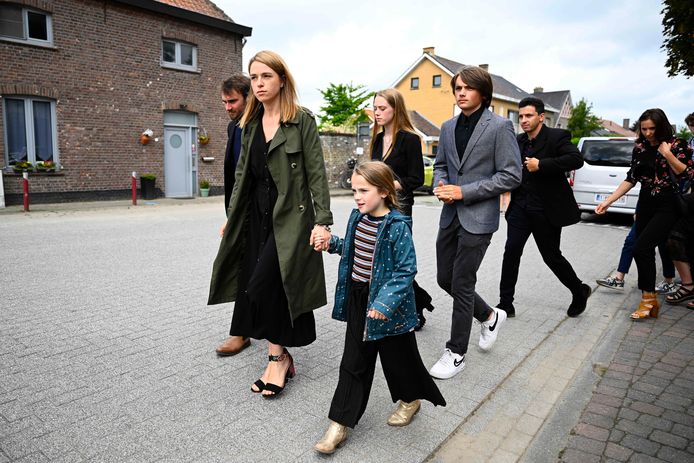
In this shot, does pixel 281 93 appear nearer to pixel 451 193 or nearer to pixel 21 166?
pixel 451 193

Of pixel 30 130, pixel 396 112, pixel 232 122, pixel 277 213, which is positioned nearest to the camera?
pixel 277 213

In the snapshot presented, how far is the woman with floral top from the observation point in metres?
4.98

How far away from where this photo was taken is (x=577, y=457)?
2.80m

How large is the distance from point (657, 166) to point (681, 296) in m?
1.66

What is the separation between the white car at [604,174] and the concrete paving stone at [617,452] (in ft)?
34.9

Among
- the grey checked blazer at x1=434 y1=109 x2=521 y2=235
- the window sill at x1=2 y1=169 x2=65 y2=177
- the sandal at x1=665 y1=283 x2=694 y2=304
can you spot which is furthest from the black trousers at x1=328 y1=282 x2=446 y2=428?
the window sill at x1=2 y1=169 x2=65 y2=177

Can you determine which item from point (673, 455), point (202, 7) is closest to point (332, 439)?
point (673, 455)

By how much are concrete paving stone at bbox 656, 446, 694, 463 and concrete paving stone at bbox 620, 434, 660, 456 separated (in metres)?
0.03

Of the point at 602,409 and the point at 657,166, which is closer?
the point at 602,409

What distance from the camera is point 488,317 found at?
4.25 m

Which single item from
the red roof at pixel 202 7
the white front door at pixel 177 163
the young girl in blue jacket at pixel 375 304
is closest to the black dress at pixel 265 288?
the young girl in blue jacket at pixel 375 304

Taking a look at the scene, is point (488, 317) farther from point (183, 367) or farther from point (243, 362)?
point (183, 367)

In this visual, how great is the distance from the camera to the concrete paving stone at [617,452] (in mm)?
2791

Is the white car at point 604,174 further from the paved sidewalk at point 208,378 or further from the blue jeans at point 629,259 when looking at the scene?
the paved sidewalk at point 208,378
